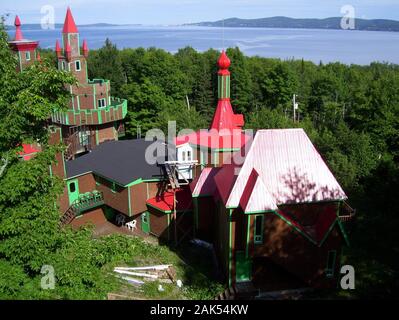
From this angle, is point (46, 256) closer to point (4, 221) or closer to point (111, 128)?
point (4, 221)

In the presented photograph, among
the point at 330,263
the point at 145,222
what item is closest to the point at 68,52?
the point at 145,222

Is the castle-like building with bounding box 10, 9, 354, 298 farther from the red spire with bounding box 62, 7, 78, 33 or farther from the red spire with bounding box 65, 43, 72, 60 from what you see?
the red spire with bounding box 62, 7, 78, 33

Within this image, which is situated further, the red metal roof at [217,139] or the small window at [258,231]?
the red metal roof at [217,139]

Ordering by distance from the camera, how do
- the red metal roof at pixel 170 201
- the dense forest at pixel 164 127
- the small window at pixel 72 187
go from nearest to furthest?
1. the dense forest at pixel 164 127
2. the red metal roof at pixel 170 201
3. the small window at pixel 72 187

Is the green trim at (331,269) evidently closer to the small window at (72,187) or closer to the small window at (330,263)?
the small window at (330,263)

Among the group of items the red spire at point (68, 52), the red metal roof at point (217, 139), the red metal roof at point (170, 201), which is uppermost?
the red spire at point (68, 52)

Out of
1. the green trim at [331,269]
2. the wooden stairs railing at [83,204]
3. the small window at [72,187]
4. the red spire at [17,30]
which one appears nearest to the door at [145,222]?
the wooden stairs railing at [83,204]
